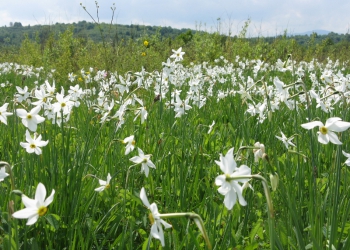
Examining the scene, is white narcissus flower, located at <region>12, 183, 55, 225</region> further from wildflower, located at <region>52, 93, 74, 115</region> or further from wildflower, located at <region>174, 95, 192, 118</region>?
wildflower, located at <region>174, 95, 192, 118</region>

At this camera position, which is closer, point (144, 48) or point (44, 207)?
point (44, 207)

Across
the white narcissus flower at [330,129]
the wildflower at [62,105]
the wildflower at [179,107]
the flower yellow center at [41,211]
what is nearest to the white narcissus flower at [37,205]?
the flower yellow center at [41,211]

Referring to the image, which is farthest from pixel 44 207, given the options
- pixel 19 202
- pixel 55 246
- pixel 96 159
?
pixel 96 159

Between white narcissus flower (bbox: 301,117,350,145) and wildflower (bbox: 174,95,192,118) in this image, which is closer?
white narcissus flower (bbox: 301,117,350,145)

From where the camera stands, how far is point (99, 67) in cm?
897

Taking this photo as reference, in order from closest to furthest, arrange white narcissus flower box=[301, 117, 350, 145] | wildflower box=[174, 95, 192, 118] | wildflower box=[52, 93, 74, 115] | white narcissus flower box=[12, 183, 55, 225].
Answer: white narcissus flower box=[12, 183, 55, 225] < white narcissus flower box=[301, 117, 350, 145] < wildflower box=[52, 93, 74, 115] < wildflower box=[174, 95, 192, 118]

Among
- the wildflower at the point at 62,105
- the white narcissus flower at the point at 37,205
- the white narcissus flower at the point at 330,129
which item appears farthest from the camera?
the wildflower at the point at 62,105

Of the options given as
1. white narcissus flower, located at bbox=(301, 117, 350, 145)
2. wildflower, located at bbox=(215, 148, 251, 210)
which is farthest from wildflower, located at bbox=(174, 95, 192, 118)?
wildflower, located at bbox=(215, 148, 251, 210)

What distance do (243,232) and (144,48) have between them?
374 inches

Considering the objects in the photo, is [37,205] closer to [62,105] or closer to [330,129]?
[330,129]

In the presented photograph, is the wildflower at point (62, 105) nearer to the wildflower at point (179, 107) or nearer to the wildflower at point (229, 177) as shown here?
the wildflower at point (179, 107)

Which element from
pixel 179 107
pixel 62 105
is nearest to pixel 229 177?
pixel 62 105

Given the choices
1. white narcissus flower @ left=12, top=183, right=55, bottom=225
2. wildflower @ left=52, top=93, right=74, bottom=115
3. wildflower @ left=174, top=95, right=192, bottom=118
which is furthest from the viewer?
wildflower @ left=174, top=95, right=192, bottom=118

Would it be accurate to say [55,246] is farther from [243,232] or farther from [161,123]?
[161,123]
